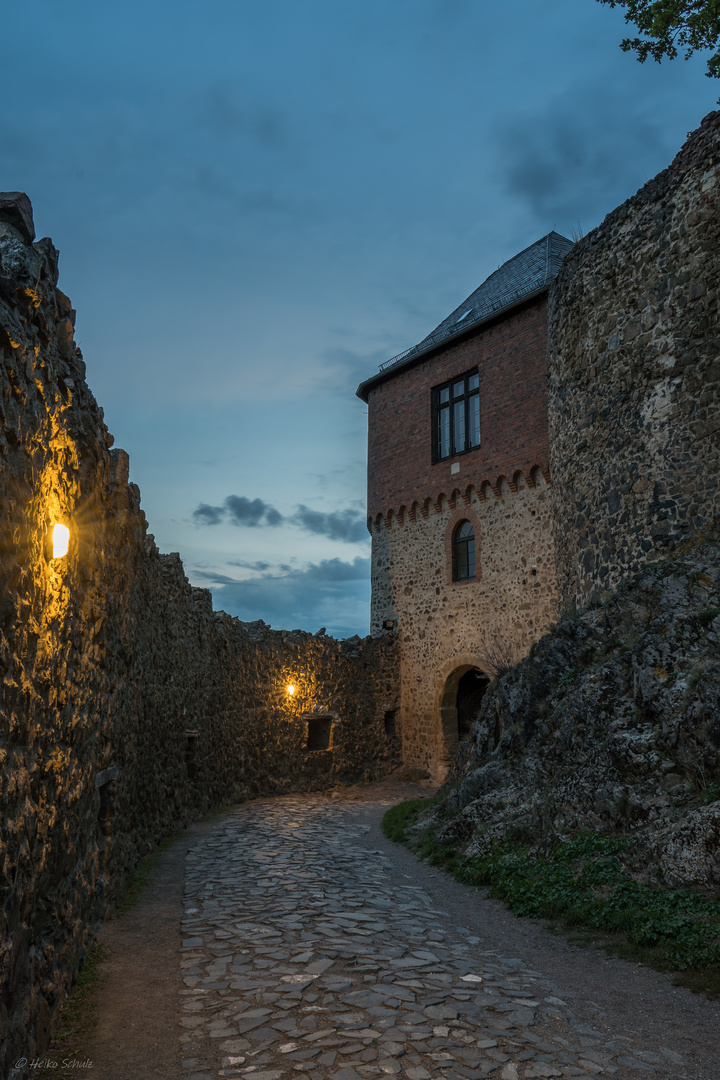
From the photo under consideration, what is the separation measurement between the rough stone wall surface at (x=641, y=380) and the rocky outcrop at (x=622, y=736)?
3.10 ft

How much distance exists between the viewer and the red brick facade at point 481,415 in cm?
1547

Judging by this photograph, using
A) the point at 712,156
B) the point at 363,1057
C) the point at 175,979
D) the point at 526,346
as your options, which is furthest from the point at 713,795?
the point at 526,346

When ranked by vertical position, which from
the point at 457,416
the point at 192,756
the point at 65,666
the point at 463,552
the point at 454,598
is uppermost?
the point at 457,416

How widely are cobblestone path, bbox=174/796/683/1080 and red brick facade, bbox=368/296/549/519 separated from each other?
10463 millimetres

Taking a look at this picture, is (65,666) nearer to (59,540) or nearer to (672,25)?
(59,540)

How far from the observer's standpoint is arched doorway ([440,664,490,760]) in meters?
17.2

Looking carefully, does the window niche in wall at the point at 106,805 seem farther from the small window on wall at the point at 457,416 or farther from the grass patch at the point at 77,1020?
the small window on wall at the point at 457,416

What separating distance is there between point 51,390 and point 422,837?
27.3 ft

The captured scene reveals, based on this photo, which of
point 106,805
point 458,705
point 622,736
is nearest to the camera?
point 106,805

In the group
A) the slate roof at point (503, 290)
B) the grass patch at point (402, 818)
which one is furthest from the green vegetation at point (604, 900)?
the slate roof at point (503, 290)

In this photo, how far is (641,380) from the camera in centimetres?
1097

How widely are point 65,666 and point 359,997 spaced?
285cm

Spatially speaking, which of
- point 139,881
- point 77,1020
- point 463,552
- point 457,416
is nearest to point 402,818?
point 139,881

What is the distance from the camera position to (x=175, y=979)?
4.90m
